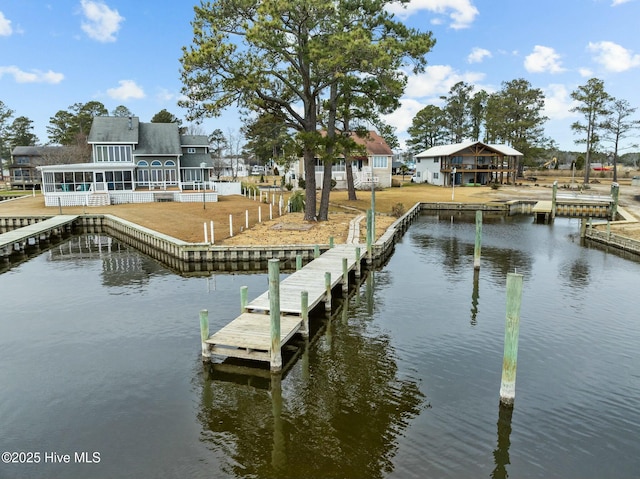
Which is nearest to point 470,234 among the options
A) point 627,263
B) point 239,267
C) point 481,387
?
point 627,263

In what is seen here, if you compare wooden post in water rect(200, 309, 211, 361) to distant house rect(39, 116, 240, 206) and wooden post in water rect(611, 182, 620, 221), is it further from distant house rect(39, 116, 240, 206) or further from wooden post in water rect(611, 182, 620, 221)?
wooden post in water rect(611, 182, 620, 221)

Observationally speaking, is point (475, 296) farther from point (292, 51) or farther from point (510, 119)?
point (510, 119)

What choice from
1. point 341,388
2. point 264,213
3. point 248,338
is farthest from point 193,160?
point 341,388

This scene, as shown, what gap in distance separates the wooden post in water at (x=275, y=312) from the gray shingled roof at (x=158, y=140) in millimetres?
Answer: 44903

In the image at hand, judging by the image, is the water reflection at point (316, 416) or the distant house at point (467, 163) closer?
the water reflection at point (316, 416)

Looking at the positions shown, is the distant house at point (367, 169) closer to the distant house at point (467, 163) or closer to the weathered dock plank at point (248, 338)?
the distant house at point (467, 163)

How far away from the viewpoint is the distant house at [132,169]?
4497 cm

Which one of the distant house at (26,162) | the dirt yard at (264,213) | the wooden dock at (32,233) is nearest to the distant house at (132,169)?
the dirt yard at (264,213)

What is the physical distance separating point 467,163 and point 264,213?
4264 cm

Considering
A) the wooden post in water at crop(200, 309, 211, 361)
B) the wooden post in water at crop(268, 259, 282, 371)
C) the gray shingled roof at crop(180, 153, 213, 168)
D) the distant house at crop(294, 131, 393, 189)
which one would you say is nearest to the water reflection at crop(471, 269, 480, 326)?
the wooden post in water at crop(268, 259, 282, 371)

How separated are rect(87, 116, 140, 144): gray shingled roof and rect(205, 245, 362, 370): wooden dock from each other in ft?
133

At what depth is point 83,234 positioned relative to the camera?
1411 inches

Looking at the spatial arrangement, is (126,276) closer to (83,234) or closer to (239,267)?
(239,267)

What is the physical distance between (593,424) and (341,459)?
5.46 m
